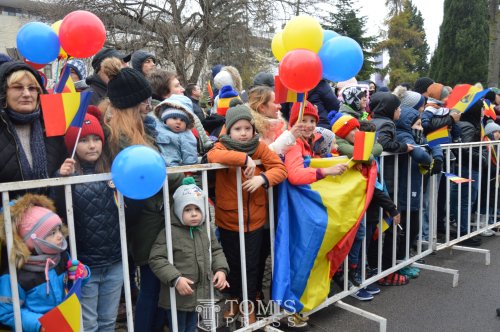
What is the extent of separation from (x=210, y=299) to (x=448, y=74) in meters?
22.3

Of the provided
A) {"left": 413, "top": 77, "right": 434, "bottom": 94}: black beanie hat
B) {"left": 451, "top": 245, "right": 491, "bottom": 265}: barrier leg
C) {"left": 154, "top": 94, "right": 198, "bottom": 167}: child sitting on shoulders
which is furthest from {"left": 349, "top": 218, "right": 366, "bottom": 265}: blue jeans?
{"left": 413, "top": 77, "right": 434, "bottom": 94}: black beanie hat

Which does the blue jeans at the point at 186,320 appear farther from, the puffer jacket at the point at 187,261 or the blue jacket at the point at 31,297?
the blue jacket at the point at 31,297

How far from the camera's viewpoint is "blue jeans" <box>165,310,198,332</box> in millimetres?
2879

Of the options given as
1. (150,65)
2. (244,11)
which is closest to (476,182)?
(150,65)

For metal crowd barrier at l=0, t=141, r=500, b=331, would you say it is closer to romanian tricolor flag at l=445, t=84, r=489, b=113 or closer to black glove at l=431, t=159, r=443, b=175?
black glove at l=431, t=159, r=443, b=175

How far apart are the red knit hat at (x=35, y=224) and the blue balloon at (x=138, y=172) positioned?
35 cm

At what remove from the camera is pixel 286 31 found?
10.3 feet

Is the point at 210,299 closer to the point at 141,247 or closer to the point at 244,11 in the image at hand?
the point at 141,247

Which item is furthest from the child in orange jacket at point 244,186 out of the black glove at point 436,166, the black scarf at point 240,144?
the black glove at point 436,166

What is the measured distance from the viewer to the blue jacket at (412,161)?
4.64 metres

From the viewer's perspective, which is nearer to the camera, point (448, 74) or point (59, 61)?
point (59, 61)

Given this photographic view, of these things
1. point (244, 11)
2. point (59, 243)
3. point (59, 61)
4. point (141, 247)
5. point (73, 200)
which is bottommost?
point (141, 247)

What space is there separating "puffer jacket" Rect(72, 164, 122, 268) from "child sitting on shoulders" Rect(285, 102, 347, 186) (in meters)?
1.41

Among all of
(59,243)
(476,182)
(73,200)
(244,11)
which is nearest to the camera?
(59,243)
